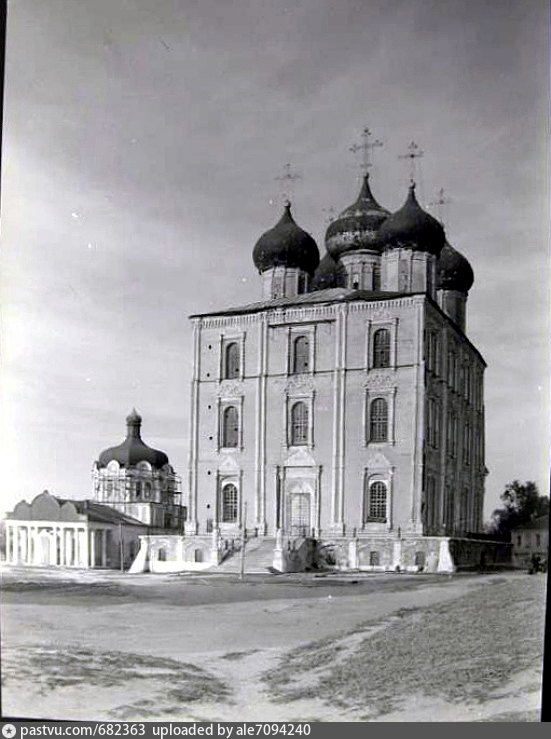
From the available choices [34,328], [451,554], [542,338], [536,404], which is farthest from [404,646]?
[34,328]

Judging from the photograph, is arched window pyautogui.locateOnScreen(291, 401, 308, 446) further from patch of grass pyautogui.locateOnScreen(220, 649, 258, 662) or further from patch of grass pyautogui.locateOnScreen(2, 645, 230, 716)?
patch of grass pyautogui.locateOnScreen(2, 645, 230, 716)

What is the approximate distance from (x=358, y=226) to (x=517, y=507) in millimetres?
1450

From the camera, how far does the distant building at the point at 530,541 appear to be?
4.16 m

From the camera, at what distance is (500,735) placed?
3727 millimetres

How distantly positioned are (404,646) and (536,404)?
3.89ft

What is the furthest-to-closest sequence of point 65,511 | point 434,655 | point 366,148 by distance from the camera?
point 65,511 < point 366,148 < point 434,655

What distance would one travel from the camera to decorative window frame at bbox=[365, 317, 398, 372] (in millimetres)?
4348

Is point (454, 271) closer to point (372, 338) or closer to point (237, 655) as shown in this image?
point (372, 338)

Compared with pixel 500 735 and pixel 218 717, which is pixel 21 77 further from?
pixel 500 735

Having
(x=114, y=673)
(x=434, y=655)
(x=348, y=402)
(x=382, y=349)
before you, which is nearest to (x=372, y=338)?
(x=382, y=349)

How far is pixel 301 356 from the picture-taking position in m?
4.44

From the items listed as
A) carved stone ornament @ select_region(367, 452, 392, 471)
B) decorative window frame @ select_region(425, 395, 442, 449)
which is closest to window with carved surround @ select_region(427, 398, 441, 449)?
decorative window frame @ select_region(425, 395, 442, 449)

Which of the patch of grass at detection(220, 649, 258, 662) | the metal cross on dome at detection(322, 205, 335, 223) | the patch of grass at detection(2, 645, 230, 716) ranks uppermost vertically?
the metal cross on dome at detection(322, 205, 335, 223)

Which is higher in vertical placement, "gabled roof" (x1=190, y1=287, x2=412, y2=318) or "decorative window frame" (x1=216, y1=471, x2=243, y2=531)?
"gabled roof" (x1=190, y1=287, x2=412, y2=318)
